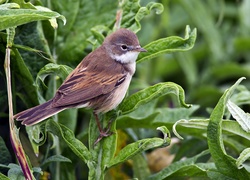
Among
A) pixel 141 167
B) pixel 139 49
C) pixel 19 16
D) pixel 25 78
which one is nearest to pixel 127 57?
pixel 139 49

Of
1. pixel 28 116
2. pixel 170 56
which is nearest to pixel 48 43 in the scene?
pixel 28 116

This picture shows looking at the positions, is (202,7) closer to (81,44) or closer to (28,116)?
(81,44)

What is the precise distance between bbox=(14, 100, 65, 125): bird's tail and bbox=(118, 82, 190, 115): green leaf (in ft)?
1.29

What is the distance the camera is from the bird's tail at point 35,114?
3.25m

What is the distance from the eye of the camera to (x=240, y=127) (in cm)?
349

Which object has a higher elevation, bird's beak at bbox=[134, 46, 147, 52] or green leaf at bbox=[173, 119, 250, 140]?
bird's beak at bbox=[134, 46, 147, 52]

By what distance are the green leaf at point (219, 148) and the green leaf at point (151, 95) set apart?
6.2 inches

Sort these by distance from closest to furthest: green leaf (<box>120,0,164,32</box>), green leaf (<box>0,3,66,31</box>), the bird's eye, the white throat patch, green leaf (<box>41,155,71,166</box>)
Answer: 1. green leaf (<box>0,3,66,31</box>)
2. green leaf (<box>41,155,71,166</box>)
3. green leaf (<box>120,0,164,32</box>)
4. the white throat patch
5. the bird's eye

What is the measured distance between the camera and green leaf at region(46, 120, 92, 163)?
3.29 m

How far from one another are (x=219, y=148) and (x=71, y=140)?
0.74 metres

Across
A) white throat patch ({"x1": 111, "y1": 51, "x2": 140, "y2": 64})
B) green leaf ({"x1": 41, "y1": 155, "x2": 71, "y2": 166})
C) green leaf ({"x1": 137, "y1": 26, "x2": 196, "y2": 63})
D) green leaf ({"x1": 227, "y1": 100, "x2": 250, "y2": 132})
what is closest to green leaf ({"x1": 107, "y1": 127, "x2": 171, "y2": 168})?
green leaf ({"x1": 41, "y1": 155, "x2": 71, "y2": 166})

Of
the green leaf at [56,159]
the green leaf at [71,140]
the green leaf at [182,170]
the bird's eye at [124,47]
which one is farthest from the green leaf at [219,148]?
the bird's eye at [124,47]

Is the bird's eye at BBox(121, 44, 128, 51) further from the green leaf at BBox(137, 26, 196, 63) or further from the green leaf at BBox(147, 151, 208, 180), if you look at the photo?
the green leaf at BBox(147, 151, 208, 180)

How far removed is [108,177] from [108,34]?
0.88 metres
